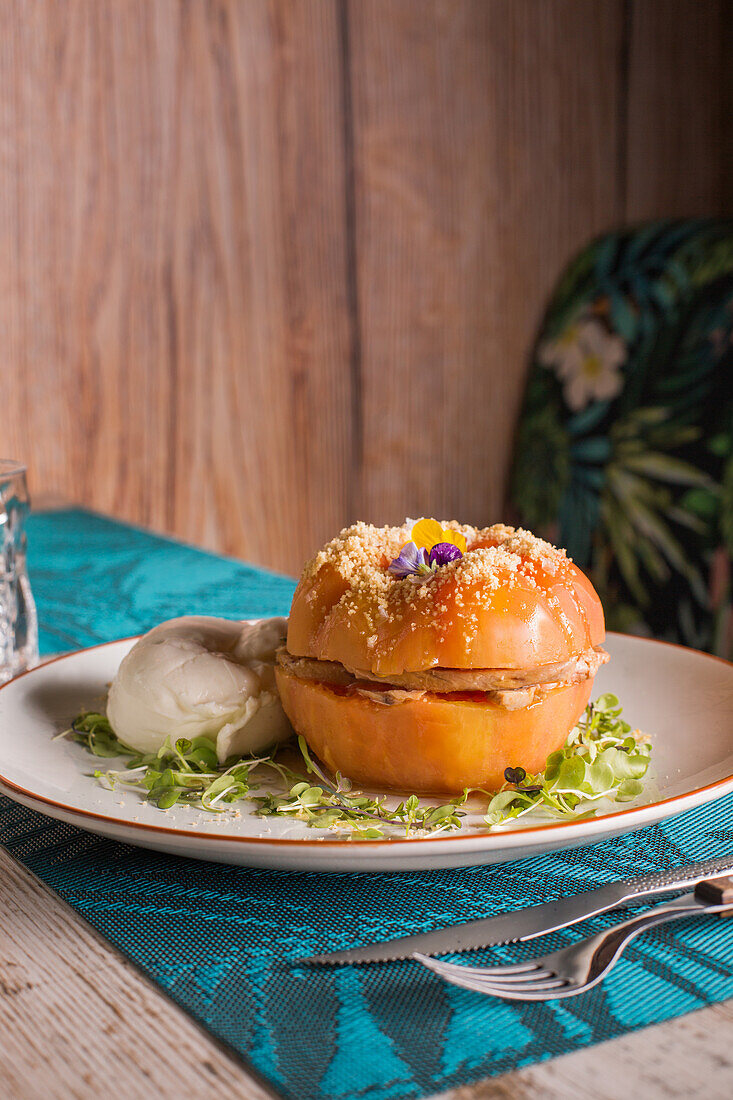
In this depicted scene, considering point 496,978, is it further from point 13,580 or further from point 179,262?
point 179,262

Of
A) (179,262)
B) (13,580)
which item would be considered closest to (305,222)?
(179,262)

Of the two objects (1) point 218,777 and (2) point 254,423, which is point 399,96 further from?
(1) point 218,777

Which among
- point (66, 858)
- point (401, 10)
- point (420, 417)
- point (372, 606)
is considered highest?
point (401, 10)

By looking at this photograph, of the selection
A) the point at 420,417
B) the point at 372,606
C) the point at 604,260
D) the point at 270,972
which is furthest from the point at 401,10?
the point at 270,972

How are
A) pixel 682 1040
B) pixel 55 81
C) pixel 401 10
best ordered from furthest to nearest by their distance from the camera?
pixel 401 10 → pixel 55 81 → pixel 682 1040

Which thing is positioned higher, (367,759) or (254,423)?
(367,759)

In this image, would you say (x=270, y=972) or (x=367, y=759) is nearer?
(x=270, y=972)
